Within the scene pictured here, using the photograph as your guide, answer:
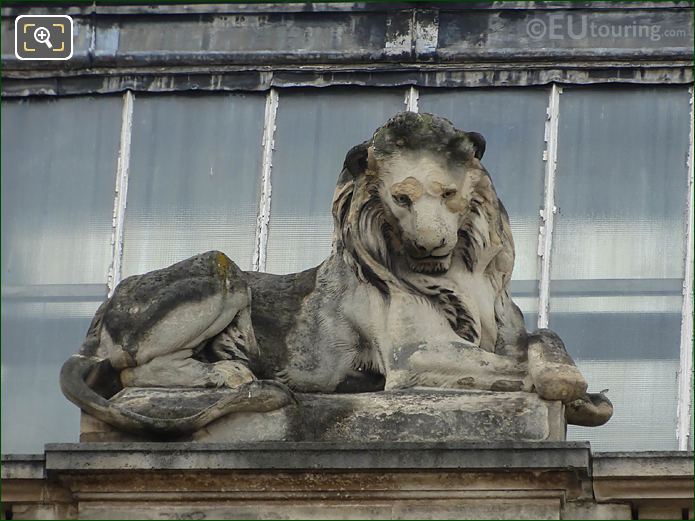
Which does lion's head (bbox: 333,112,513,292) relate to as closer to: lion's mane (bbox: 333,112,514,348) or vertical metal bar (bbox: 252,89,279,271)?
lion's mane (bbox: 333,112,514,348)

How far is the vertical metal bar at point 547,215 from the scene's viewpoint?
1177 inches

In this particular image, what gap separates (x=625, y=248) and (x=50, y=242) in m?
5.08

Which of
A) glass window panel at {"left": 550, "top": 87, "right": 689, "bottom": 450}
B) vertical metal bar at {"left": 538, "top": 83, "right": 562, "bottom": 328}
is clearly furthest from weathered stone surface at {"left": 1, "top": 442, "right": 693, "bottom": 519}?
vertical metal bar at {"left": 538, "top": 83, "right": 562, "bottom": 328}

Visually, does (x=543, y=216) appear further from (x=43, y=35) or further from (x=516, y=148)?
(x=43, y=35)

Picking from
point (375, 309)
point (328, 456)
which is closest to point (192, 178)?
point (375, 309)

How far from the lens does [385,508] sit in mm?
19797

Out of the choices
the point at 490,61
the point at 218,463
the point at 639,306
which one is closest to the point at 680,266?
the point at 639,306

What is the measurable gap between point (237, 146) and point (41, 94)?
197 cm

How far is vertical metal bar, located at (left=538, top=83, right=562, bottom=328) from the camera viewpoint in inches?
1177

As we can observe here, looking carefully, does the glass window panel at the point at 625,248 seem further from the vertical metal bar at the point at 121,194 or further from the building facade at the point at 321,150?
the vertical metal bar at the point at 121,194

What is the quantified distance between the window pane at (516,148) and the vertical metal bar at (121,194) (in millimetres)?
2675

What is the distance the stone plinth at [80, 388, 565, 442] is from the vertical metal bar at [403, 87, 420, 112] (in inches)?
419

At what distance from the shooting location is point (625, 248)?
98.5 feet

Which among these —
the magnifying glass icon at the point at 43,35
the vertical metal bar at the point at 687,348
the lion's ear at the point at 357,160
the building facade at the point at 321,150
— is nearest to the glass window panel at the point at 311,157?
the building facade at the point at 321,150
